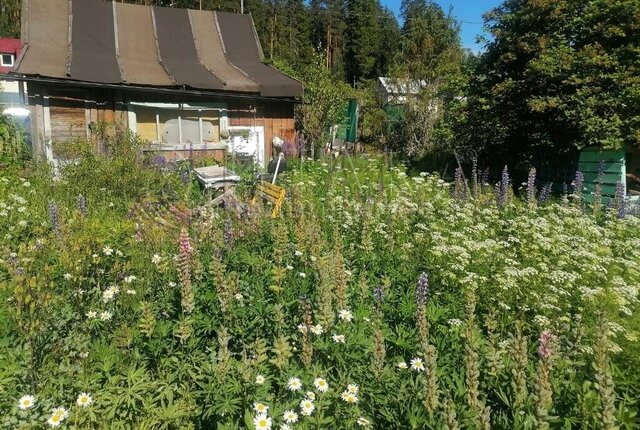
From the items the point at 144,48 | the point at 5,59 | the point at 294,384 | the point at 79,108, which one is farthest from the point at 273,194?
the point at 5,59

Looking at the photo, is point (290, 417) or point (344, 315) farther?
point (344, 315)

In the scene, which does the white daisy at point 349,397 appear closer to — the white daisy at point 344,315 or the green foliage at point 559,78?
the white daisy at point 344,315

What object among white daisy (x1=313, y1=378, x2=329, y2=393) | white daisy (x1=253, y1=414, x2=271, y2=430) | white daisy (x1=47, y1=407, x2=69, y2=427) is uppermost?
white daisy (x1=313, y1=378, x2=329, y2=393)

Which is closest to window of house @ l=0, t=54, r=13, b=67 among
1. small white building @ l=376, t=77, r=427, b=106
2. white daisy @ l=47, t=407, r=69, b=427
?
small white building @ l=376, t=77, r=427, b=106

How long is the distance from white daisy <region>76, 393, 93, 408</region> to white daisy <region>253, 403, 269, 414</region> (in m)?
0.85

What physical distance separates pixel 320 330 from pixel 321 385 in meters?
0.46

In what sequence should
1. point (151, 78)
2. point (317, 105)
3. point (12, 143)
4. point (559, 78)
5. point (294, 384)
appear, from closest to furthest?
point (294, 384) → point (559, 78) → point (12, 143) → point (151, 78) → point (317, 105)

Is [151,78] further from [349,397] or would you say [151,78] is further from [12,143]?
[349,397]

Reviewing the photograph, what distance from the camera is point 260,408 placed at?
6.85 ft

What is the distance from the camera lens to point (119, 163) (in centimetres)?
750

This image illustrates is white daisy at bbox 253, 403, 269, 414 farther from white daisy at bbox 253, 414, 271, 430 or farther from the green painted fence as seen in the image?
the green painted fence

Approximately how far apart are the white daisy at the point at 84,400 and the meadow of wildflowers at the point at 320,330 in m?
0.01

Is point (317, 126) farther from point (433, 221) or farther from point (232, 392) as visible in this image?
point (232, 392)

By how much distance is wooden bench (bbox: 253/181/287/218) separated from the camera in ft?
21.2
